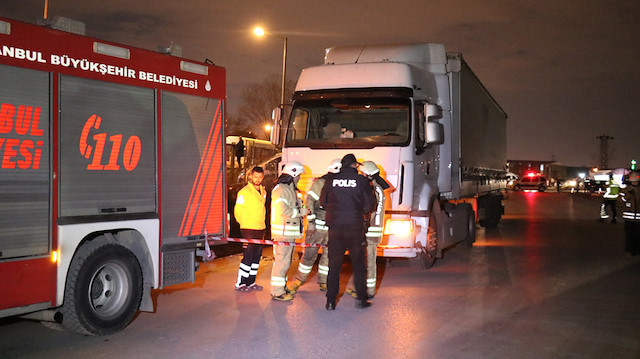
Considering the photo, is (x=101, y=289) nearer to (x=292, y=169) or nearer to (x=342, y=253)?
(x=342, y=253)

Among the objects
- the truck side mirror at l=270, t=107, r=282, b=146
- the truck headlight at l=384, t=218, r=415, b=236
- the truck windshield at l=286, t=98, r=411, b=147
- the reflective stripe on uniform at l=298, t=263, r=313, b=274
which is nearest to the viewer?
the reflective stripe on uniform at l=298, t=263, r=313, b=274

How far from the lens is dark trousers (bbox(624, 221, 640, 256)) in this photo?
1305cm

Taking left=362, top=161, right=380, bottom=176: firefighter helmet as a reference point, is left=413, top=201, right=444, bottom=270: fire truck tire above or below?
below

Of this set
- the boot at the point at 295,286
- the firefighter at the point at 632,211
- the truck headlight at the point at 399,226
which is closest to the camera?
the boot at the point at 295,286

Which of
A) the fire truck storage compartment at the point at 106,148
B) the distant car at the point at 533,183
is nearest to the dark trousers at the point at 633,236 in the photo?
the fire truck storage compartment at the point at 106,148

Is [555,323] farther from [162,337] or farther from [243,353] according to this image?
[162,337]

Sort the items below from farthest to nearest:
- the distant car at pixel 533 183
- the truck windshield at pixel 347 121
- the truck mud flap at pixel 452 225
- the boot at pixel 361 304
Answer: the distant car at pixel 533 183, the truck mud flap at pixel 452 225, the truck windshield at pixel 347 121, the boot at pixel 361 304

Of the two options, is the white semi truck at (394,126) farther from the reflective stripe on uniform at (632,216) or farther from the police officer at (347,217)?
the reflective stripe on uniform at (632,216)

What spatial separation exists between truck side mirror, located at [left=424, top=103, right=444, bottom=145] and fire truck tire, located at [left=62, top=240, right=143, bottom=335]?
5.26m

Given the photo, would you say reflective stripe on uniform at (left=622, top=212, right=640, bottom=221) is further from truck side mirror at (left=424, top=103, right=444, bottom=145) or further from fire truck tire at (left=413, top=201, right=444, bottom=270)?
truck side mirror at (left=424, top=103, right=444, bottom=145)

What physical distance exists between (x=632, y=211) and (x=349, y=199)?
24.8ft

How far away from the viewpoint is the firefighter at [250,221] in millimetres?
8844

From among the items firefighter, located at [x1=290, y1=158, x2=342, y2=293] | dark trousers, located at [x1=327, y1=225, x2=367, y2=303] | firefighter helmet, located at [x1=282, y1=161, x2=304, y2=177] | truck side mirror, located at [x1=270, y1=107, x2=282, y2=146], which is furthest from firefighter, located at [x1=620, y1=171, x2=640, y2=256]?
firefighter helmet, located at [x1=282, y1=161, x2=304, y2=177]

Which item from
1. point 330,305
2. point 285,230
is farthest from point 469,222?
point 330,305
